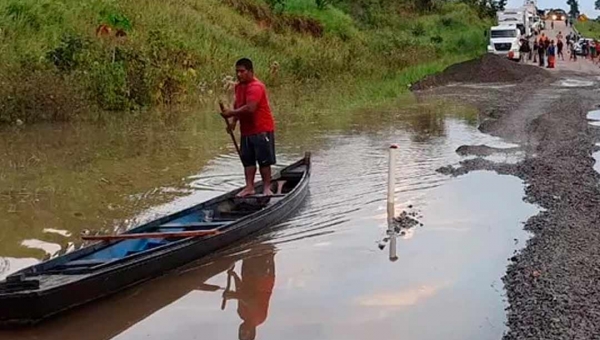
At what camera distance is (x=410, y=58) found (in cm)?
4041

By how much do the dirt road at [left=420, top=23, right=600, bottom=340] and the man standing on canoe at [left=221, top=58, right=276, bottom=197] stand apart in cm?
347

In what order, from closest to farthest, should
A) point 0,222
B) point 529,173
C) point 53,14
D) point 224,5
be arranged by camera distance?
point 0,222
point 529,173
point 53,14
point 224,5

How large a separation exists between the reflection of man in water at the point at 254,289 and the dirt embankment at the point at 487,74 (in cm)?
2579

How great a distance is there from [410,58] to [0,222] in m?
32.3

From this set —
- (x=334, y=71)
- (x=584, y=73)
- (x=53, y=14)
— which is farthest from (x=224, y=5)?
(x=584, y=73)

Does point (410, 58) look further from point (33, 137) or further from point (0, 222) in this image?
point (0, 222)

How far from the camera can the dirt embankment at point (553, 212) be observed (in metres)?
6.83

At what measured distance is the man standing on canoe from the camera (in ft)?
32.3

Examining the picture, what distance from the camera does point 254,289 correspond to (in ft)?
26.2

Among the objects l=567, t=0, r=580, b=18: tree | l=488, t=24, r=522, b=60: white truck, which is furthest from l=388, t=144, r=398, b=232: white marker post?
l=567, t=0, r=580, b=18: tree

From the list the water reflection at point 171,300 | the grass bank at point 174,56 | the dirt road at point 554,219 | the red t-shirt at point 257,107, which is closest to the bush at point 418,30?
the grass bank at point 174,56

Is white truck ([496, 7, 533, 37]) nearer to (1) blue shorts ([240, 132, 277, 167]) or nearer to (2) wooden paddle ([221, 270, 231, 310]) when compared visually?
(1) blue shorts ([240, 132, 277, 167])

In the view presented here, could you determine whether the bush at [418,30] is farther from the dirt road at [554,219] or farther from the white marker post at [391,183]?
the white marker post at [391,183]

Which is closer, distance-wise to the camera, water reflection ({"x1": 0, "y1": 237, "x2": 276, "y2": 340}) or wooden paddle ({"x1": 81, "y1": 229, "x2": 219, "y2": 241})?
water reflection ({"x1": 0, "y1": 237, "x2": 276, "y2": 340})
